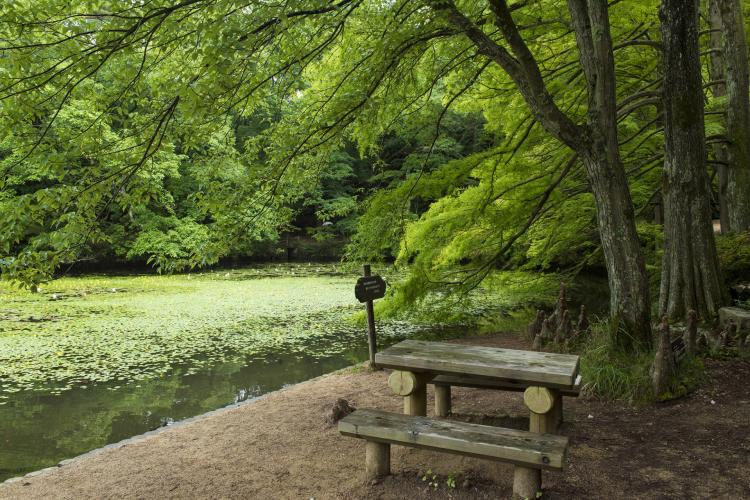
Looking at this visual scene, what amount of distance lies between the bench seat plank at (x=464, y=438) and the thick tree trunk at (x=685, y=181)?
3493 millimetres

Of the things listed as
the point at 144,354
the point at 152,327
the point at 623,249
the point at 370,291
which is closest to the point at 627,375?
the point at 623,249

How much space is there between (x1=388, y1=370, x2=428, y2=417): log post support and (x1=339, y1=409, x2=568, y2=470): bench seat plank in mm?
498

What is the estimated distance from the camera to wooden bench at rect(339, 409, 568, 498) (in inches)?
111

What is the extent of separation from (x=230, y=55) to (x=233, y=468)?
116 inches

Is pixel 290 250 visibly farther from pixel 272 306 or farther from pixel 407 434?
pixel 407 434

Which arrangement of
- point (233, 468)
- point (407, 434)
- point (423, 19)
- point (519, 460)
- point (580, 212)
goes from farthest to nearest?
point (580, 212), point (423, 19), point (233, 468), point (407, 434), point (519, 460)

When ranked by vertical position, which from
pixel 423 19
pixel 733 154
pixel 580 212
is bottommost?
pixel 580 212

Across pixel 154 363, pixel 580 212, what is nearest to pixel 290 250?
pixel 154 363

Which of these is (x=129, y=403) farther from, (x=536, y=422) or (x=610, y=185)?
(x=610, y=185)

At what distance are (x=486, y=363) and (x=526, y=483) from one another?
80cm

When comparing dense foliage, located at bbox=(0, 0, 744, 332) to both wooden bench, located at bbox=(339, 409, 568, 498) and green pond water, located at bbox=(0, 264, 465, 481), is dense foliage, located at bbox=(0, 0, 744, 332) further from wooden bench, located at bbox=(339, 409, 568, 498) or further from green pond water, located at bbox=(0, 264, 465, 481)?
wooden bench, located at bbox=(339, 409, 568, 498)

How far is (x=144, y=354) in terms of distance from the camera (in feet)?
29.6

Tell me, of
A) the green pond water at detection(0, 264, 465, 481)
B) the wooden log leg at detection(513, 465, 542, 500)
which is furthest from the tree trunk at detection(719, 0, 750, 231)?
the wooden log leg at detection(513, 465, 542, 500)

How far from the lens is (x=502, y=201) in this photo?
6.98 meters
